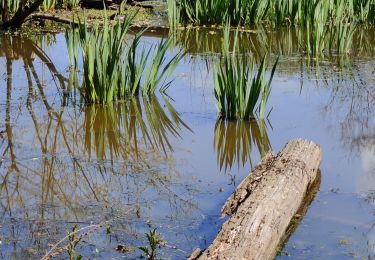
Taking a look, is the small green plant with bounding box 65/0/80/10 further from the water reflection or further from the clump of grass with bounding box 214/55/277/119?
the clump of grass with bounding box 214/55/277/119

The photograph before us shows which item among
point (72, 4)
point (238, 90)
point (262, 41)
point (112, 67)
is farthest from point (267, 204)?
point (72, 4)

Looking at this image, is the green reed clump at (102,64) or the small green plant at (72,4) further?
the small green plant at (72,4)

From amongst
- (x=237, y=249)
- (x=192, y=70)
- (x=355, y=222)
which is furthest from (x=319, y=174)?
(x=192, y=70)

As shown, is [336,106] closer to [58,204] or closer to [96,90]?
[96,90]

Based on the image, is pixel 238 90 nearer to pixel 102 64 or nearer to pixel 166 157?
pixel 166 157

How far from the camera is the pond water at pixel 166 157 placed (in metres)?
4.54

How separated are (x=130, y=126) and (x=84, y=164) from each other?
1.28 meters

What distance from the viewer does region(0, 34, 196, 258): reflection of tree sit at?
15.9 ft

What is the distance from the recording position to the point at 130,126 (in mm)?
7039

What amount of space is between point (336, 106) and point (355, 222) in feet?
10.0

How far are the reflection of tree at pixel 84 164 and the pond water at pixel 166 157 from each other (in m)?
0.01

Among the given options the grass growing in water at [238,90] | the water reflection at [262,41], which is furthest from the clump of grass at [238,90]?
the water reflection at [262,41]

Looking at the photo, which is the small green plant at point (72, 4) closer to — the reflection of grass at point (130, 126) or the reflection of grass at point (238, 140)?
the reflection of grass at point (130, 126)

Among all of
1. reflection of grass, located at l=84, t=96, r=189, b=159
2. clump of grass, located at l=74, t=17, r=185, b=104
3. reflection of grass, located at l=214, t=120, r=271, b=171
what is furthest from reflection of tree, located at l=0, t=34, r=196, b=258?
reflection of grass, located at l=214, t=120, r=271, b=171
